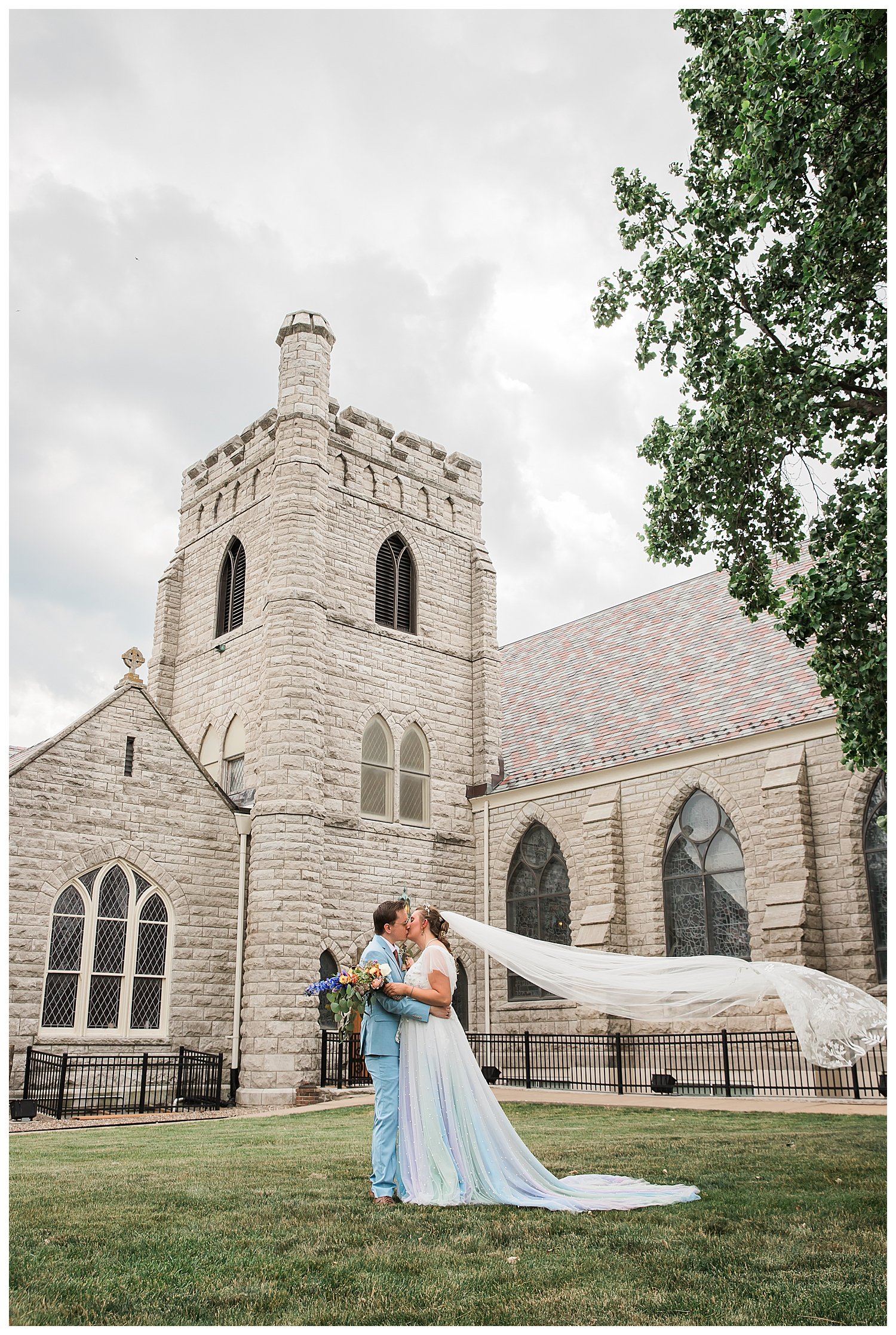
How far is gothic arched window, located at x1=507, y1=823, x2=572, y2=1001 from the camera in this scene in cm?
2367

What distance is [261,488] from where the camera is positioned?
24.6m

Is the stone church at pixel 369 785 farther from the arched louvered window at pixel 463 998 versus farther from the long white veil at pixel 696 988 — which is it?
the long white veil at pixel 696 988

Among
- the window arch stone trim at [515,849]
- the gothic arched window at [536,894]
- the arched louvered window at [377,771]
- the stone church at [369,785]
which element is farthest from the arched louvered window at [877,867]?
the arched louvered window at [377,771]

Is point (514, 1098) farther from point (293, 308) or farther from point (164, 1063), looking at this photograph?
point (293, 308)

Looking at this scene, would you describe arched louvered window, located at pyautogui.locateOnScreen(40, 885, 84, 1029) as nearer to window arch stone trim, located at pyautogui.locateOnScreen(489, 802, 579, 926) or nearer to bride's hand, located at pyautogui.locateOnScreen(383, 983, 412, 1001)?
window arch stone trim, located at pyautogui.locateOnScreen(489, 802, 579, 926)

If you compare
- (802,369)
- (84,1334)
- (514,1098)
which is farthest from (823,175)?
(514,1098)

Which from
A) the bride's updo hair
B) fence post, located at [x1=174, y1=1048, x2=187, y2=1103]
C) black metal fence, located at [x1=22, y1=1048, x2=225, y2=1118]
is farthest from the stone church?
the bride's updo hair

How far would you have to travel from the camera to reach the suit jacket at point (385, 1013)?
7.71 metres

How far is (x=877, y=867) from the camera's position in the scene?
723 inches

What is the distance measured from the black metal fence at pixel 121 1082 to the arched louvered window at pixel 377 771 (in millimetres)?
6282

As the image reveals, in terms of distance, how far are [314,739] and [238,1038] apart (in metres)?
5.92

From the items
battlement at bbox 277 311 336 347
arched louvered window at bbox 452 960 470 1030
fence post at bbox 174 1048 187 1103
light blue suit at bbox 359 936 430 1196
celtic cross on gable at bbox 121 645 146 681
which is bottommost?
fence post at bbox 174 1048 187 1103

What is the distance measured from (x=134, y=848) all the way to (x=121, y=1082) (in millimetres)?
4059

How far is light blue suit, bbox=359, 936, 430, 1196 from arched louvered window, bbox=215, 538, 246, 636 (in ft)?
57.9
